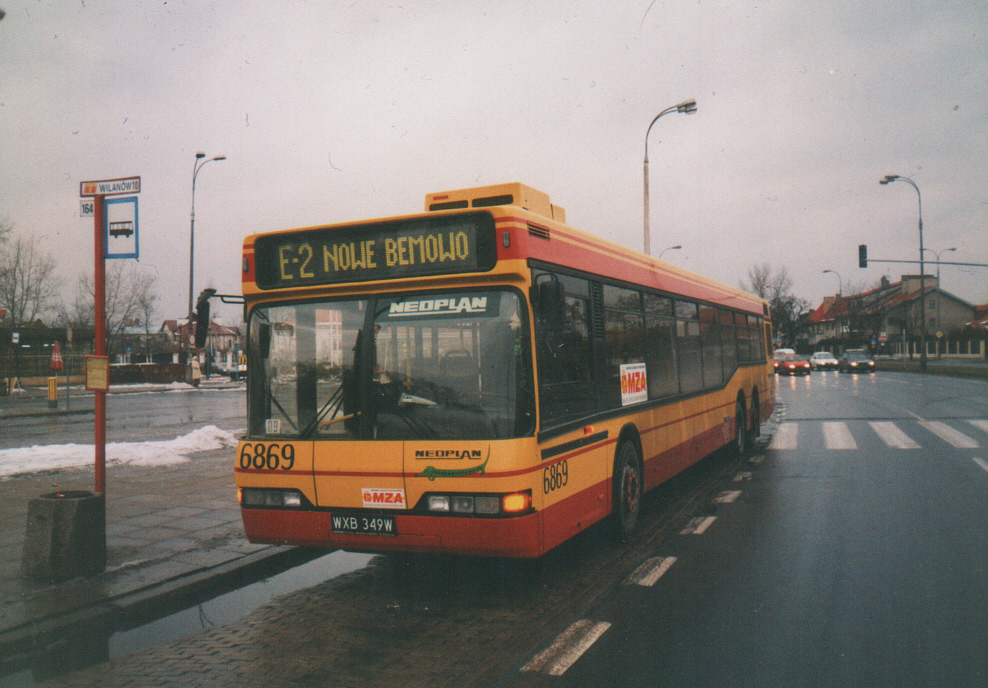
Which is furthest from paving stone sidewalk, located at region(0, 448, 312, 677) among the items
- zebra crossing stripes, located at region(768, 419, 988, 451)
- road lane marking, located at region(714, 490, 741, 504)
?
zebra crossing stripes, located at region(768, 419, 988, 451)

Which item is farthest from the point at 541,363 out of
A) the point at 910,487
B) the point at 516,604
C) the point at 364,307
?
the point at 910,487

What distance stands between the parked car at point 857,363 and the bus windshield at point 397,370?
188ft

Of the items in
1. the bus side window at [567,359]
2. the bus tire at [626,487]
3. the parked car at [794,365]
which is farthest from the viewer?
the parked car at [794,365]

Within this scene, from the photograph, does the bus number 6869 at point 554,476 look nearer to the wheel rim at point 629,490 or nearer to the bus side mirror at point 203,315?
the wheel rim at point 629,490

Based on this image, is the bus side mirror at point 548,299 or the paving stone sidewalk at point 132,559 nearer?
the paving stone sidewalk at point 132,559

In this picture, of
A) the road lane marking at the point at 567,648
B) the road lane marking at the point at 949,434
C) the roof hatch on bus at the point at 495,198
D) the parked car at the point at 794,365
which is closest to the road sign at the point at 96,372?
the roof hatch on bus at the point at 495,198

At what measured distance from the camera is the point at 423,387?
209 inches

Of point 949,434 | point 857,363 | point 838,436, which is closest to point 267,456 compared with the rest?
point 838,436

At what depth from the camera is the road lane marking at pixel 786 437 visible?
1430 cm

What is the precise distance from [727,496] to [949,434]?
8.39 m

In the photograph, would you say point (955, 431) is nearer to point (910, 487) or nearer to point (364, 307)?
point (910, 487)

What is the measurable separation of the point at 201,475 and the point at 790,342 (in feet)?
358

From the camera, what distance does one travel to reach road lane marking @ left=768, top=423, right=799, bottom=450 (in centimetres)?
1430

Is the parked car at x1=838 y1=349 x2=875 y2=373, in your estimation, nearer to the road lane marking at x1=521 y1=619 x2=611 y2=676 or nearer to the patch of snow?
the patch of snow
